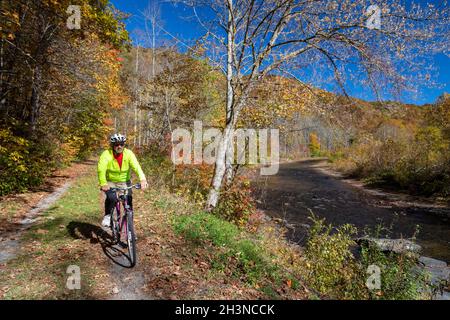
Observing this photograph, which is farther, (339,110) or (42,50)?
(42,50)

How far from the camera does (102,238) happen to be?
701cm

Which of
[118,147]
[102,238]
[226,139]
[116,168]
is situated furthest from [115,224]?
[226,139]

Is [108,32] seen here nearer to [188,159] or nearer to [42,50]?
[42,50]

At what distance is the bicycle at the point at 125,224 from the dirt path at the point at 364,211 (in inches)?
217

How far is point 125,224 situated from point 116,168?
3.66 feet

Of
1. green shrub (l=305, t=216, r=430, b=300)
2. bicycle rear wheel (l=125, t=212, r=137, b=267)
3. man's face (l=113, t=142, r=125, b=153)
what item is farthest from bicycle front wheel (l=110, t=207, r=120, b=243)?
green shrub (l=305, t=216, r=430, b=300)

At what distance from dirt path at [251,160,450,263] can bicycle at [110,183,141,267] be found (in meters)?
5.52

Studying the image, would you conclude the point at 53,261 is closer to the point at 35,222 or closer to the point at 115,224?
the point at 115,224

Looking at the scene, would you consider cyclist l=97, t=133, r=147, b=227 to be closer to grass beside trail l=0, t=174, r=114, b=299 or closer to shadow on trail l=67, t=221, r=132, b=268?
shadow on trail l=67, t=221, r=132, b=268

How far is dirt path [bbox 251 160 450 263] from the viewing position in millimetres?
12223

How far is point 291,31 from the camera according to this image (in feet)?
32.6

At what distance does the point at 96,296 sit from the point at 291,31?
9.29 m

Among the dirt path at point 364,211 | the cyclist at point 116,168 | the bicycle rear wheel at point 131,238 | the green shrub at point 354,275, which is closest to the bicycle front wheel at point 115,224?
the cyclist at point 116,168
